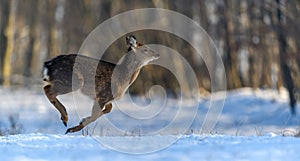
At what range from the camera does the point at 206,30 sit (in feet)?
108

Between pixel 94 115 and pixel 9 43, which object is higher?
pixel 9 43

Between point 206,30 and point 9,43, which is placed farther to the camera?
point 9,43

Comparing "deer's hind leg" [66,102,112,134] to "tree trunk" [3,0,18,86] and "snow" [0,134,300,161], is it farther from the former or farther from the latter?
"tree trunk" [3,0,18,86]

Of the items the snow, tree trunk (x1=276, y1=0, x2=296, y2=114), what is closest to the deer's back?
the snow

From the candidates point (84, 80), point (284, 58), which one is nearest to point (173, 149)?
point (84, 80)

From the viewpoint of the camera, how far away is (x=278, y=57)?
101 ft

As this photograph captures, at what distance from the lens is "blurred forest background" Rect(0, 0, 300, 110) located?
2958 cm

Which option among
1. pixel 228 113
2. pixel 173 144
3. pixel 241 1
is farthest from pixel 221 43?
pixel 173 144

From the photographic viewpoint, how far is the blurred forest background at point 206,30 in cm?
2958

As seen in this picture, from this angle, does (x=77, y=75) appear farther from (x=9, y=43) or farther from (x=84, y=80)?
(x=9, y=43)

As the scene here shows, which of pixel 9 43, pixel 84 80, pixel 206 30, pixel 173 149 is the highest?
pixel 9 43

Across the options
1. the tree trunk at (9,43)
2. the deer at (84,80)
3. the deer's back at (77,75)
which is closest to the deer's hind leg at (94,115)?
the deer at (84,80)

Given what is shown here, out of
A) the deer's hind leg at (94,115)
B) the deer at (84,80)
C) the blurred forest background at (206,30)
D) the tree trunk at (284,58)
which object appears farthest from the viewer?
the blurred forest background at (206,30)

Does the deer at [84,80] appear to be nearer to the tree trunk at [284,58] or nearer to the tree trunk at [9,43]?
the tree trunk at [284,58]
